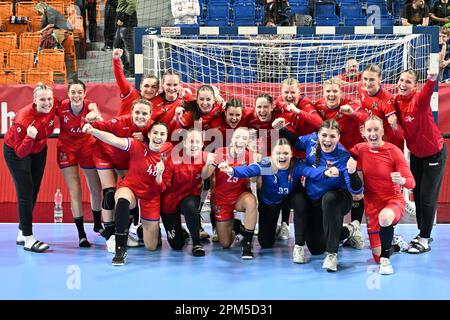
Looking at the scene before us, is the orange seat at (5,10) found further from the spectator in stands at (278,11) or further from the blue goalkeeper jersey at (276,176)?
the blue goalkeeper jersey at (276,176)

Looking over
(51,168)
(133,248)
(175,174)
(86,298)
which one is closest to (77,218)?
(133,248)

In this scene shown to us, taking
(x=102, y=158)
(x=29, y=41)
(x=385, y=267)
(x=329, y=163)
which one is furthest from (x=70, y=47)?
(x=385, y=267)

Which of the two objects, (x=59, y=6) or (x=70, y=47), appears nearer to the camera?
(x=70, y=47)

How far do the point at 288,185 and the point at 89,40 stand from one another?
7.79m

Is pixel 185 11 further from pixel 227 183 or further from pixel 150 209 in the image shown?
pixel 150 209

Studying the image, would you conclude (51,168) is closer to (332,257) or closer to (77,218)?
(77,218)

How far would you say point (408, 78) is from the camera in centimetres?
584

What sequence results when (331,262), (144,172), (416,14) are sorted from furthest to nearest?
1. (416,14)
2. (144,172)
3. (331,262)

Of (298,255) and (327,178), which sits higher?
(327,178)

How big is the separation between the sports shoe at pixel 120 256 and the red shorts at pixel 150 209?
16.7 inches

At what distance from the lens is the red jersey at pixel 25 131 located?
5805mm

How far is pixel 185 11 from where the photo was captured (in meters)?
10.5

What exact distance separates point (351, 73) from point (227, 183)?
2985 mm

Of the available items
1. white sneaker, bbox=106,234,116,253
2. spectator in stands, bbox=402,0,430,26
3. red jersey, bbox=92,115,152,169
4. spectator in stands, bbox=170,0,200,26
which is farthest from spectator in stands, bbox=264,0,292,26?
white sneaker, bbox=106,234,116,253
